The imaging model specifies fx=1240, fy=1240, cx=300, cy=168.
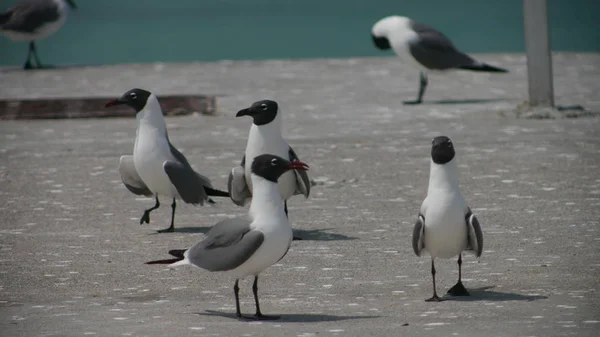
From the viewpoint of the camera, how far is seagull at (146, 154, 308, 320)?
670 cm

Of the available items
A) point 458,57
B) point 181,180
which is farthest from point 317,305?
point 458,57

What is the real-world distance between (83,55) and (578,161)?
22.5 m

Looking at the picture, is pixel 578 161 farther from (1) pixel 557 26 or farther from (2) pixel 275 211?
(1) pixel 557 26

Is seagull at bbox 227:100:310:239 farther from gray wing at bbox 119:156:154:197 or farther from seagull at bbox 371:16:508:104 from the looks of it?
seagull at bbox 371:16:508:104

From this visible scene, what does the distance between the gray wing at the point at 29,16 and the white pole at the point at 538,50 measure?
1021cm

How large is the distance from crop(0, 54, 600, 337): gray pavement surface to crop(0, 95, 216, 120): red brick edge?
13.2 inches

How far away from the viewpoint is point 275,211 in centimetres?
682

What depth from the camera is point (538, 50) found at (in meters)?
15.7

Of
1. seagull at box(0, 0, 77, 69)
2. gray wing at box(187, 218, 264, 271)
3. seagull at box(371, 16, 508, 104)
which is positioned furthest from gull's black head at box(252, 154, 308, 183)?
seagull at box(0, 0, 77, 69)

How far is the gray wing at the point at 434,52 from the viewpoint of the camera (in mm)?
18109

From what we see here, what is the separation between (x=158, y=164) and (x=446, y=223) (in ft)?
10.4

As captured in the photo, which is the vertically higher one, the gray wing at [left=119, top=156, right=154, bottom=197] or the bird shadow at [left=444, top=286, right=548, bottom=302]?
the gray wing at [left=119, top=156, right=154, bottom=197]

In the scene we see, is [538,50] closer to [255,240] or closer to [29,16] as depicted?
[255,240]

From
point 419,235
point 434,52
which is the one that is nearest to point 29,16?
point 434,52
